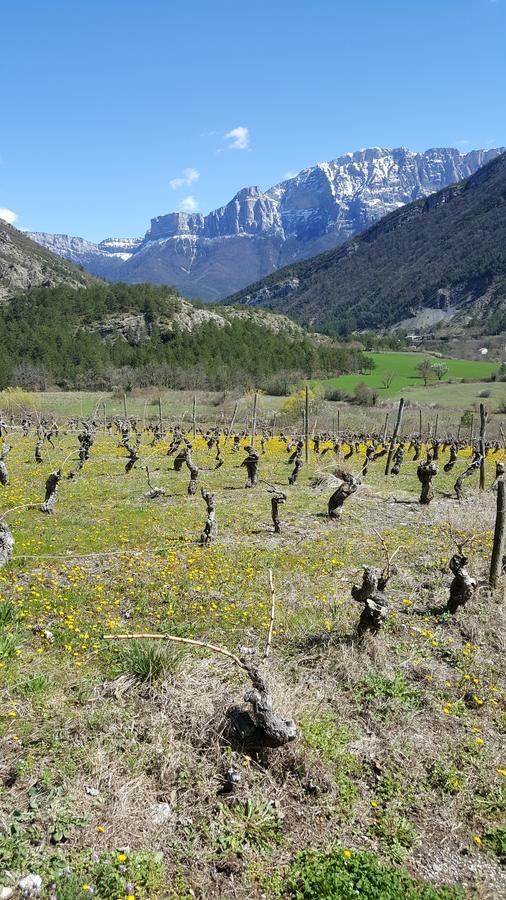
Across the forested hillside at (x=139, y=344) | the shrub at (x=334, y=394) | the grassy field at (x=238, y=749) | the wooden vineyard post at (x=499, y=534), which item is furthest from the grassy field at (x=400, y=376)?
the grassy field at (x=238, y=749)

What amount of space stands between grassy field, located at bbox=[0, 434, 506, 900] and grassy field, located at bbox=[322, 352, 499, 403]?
77.2 metres

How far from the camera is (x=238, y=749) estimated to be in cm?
550

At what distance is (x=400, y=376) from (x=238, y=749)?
113 meters

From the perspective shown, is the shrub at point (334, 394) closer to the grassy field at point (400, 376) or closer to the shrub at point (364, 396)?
the grassy field at point (400, 376)

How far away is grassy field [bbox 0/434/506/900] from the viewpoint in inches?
169

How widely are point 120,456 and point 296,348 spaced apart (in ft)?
304

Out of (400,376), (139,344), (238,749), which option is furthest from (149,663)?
(400,376)

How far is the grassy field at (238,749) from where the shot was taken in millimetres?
4305

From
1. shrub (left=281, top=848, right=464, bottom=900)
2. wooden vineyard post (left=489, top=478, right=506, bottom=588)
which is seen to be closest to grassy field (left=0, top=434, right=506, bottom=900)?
shrub (left=281, top=848, right=464, bottom=900)

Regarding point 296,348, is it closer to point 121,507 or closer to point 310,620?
point 121,507

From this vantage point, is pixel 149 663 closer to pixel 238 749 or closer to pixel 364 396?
pixel 238 749

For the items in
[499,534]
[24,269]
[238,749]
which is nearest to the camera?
[238,749]

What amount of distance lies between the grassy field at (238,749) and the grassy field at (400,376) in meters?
77.2

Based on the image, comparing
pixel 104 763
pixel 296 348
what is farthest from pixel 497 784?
pixel 296 348
